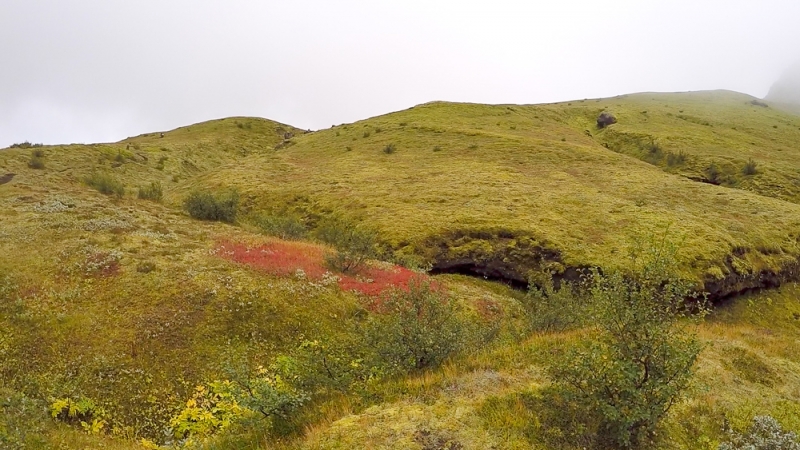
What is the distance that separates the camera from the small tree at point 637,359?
892 cm

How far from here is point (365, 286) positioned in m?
24.0

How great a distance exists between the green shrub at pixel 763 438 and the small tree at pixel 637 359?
74.0 inches

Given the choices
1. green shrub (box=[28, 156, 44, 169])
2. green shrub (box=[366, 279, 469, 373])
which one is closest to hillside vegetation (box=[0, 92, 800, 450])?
green shrub (box=[366, 279, 469, 373])

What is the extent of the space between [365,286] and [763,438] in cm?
1697

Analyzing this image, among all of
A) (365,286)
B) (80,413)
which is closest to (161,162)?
(365,286)

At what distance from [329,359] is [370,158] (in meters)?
47.6

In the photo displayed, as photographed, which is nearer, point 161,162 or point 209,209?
point 209,209

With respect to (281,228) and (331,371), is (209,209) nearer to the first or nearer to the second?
(281,228)

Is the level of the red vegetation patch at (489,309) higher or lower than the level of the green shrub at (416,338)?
lower

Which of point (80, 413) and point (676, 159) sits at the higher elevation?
point (80, 413)

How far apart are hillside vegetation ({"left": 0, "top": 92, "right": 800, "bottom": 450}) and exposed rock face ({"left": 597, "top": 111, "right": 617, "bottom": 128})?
18605mm

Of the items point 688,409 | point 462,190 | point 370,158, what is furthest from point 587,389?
point 370,158

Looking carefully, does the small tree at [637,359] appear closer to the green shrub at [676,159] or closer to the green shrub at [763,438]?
the green shrub at [763,438]

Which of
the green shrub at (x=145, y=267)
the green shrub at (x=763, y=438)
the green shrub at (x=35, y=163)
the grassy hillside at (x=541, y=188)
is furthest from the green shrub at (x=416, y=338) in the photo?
the green shrub at (x=35, y=163)
